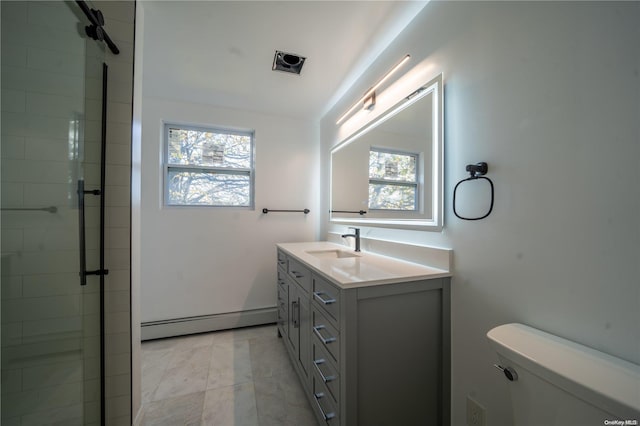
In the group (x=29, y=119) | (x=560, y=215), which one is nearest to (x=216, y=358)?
(x=29, y=119)

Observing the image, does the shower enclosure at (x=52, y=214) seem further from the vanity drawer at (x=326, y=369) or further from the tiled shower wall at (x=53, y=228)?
the vanity drawer at (x=326, y=369)

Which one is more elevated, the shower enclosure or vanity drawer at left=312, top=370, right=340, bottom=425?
the shower enclosure

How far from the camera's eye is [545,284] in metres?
0.81

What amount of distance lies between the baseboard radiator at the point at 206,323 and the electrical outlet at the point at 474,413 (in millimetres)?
2014

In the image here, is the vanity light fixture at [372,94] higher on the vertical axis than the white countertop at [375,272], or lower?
higher

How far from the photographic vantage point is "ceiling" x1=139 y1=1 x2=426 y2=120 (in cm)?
137

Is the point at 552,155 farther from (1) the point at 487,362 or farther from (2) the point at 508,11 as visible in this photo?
(1) the point at 487,362

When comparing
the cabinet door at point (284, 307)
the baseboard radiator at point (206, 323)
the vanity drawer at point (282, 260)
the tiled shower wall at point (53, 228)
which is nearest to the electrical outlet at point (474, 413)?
the cabinet door at point (284, 307)

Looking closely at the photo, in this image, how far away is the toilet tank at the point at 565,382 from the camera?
20.4 inches

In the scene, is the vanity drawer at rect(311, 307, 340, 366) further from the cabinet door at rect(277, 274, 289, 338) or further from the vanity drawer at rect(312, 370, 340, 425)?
the cabinet door at rect(277, 274, 289, 338)

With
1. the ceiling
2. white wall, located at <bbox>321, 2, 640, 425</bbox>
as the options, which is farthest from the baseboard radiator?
the ceiling

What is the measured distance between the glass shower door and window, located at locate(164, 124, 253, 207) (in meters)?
1.35

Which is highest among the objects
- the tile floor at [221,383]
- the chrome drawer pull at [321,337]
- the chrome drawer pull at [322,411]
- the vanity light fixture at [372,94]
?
the vanity light fixture at [372,94]

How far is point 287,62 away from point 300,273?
1.62 m
